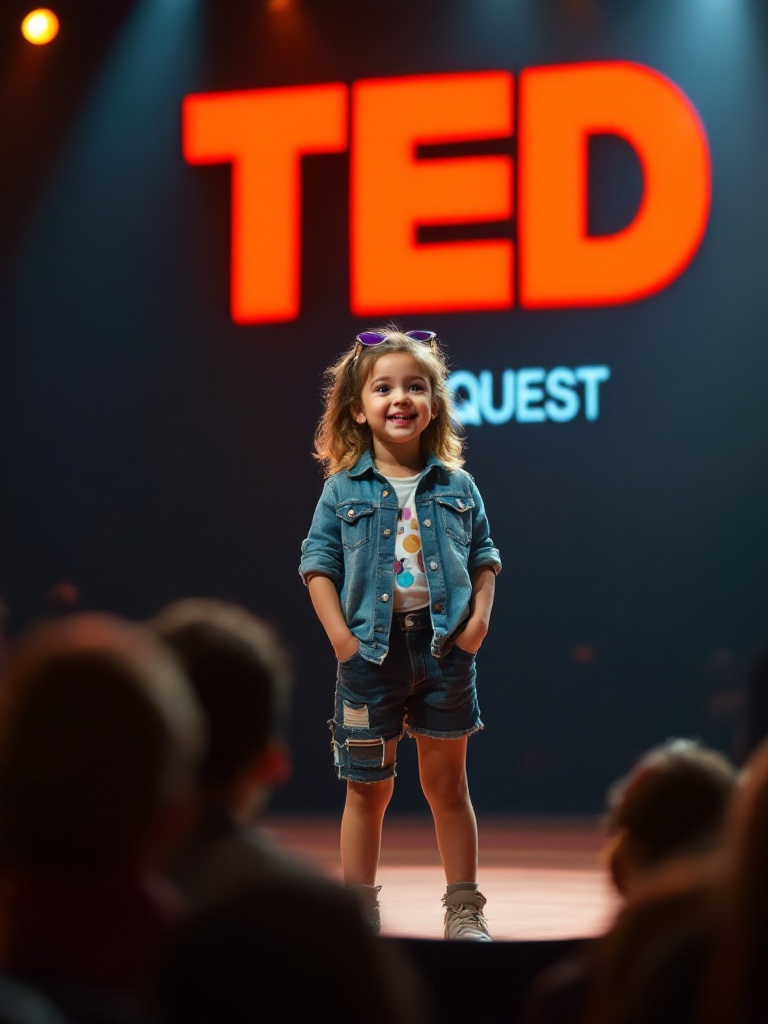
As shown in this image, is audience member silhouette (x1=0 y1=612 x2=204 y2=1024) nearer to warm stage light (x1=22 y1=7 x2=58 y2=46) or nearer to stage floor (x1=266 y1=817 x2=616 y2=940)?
stage floor (x1=266 y1=817 x2=616 y2=940)

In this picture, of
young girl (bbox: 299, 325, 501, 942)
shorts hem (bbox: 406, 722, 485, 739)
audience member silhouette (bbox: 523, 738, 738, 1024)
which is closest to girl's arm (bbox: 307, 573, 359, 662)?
young girl (bbox: 299, 325, 501, 942)

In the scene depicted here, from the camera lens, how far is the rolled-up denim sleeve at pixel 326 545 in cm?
316

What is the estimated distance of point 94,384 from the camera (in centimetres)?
586

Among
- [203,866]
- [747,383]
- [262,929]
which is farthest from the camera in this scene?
[747,383]

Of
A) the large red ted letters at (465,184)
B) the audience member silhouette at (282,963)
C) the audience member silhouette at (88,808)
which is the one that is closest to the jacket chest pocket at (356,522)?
the audience member silhouette at (88,808)

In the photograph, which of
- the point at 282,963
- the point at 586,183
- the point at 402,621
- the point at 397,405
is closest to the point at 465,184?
the point at 586,183

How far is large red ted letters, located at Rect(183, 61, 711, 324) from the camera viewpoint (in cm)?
529

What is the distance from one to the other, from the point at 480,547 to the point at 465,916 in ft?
2.74

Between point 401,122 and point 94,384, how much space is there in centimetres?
167

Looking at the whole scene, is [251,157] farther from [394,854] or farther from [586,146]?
[394,854]

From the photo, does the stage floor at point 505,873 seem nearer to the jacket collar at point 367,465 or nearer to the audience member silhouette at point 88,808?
the jacket collar at point 367,465

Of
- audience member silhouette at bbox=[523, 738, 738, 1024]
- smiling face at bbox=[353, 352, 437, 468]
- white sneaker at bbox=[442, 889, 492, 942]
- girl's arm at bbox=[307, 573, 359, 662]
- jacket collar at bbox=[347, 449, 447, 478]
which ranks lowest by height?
white sneaker at bbox=[442, 889, 492, 942]

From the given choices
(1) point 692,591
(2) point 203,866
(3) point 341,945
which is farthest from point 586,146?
(3) point 341,945

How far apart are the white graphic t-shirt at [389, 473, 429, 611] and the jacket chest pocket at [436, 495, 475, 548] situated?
0.21 feet
